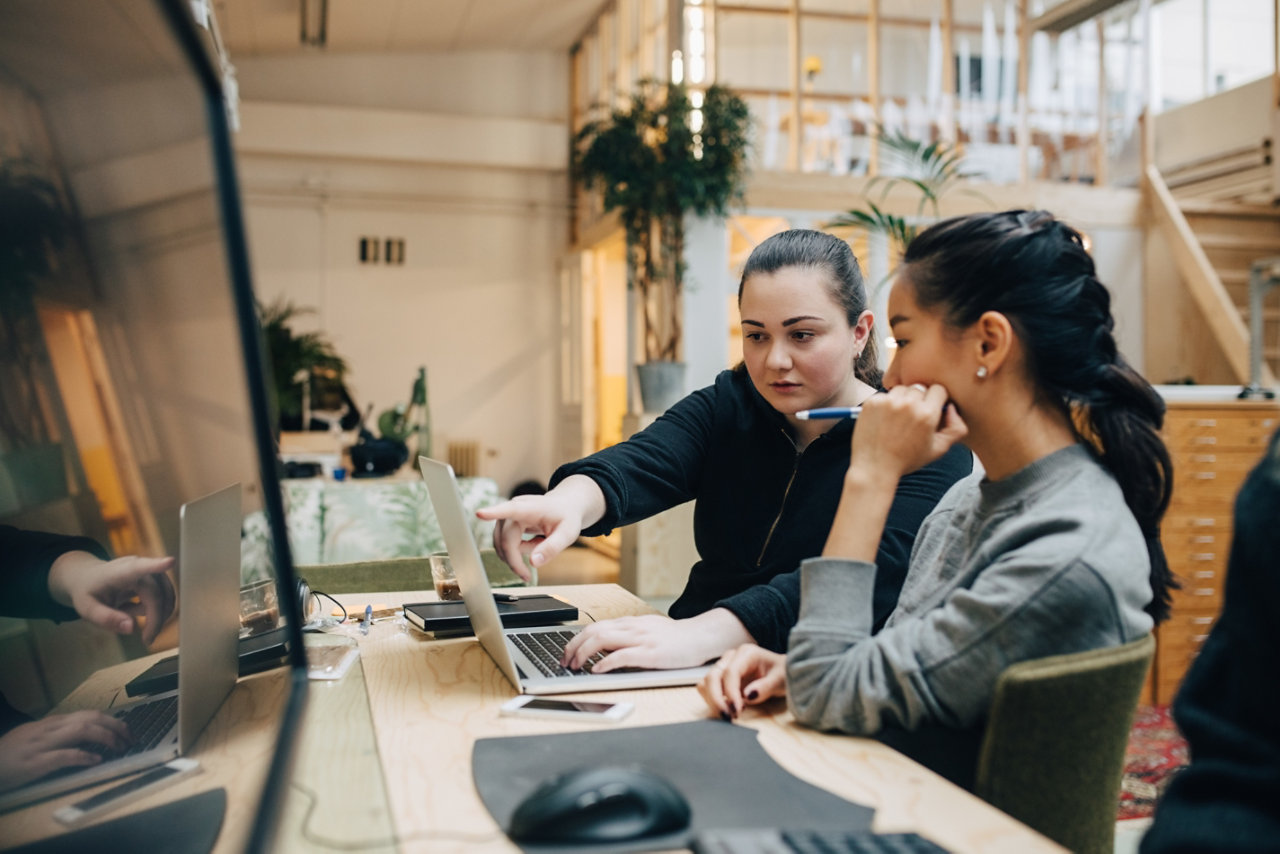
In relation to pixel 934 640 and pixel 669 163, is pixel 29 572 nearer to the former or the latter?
pixel 934 640

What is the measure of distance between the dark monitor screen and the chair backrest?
60 centimetres

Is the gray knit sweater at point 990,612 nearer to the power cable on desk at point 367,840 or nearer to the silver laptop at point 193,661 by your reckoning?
the power cable on desk at point 367,840

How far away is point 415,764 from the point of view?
89cm

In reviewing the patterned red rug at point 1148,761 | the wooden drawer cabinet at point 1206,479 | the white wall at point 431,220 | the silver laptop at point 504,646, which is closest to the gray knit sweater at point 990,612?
the silver laptop at point 504,646

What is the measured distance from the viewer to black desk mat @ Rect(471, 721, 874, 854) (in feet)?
2.44

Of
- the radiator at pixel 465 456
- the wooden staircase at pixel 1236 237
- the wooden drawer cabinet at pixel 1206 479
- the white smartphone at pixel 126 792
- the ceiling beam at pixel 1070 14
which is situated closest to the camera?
the white smartphone at pixel 126 792

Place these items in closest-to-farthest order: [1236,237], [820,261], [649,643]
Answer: [649,643] < [820,261] < [1236,237]

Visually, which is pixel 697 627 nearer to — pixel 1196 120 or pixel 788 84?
pixel 788 84

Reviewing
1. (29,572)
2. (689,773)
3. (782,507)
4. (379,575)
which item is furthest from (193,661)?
(379,575)

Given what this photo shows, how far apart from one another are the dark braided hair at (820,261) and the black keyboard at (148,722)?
43.9 inches

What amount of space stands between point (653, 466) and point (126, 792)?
3.69ft

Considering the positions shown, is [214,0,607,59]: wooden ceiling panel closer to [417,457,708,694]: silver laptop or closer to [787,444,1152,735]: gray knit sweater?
[417,457,708,694]: silver laptop

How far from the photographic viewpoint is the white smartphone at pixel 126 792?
1.81 ft

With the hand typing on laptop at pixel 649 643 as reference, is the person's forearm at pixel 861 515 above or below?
above
